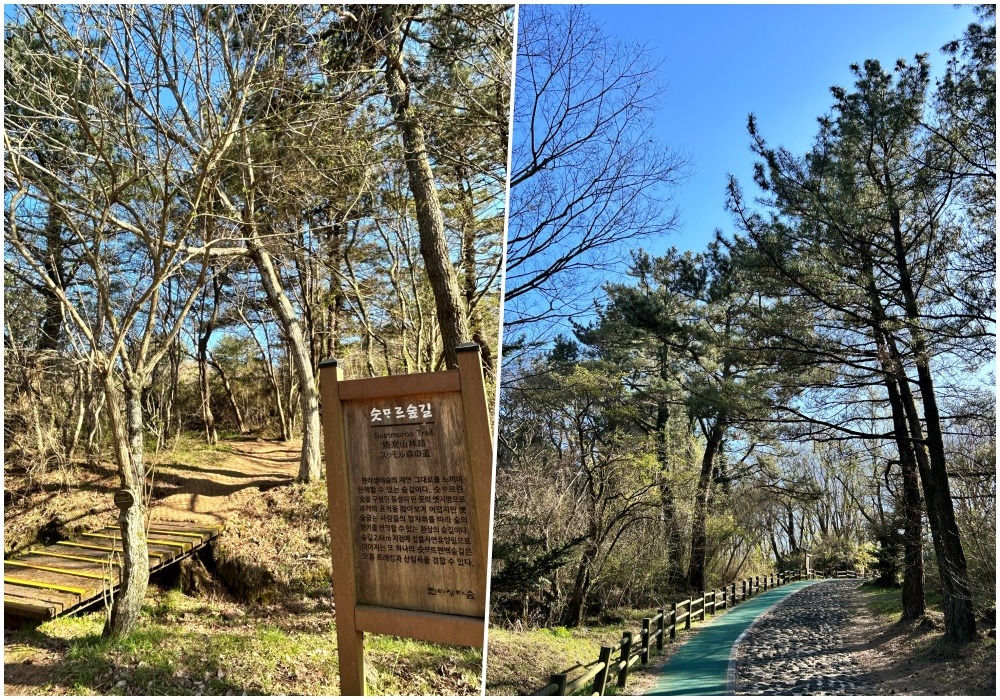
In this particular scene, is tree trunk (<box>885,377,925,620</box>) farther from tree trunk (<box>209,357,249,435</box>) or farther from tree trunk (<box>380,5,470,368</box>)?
tree trunk (<box>209,357,249,435</box>)

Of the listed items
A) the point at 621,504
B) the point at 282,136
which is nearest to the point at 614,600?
the point at 621,504

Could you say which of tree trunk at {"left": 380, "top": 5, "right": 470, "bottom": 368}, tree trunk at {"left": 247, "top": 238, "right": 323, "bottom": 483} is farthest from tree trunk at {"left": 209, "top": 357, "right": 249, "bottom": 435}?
tree trunk at {"left": 380, "top": 5, "right": 470, "bottom": 368}

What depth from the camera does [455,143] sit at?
6469 millimetres

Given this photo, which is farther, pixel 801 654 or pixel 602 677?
pixel 801 654

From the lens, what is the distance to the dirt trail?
7754mm

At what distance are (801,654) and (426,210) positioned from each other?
4.37 metres

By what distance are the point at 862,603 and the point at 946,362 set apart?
0.97 metres

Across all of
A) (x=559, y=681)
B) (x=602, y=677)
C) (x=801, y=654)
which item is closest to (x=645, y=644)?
(x=602, y=677)

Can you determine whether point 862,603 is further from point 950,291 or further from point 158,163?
point 158,163

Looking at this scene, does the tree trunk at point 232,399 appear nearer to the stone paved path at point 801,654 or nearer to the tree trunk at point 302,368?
the tree trunk at point 302,368

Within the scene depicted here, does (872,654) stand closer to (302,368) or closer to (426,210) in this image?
(426,210)

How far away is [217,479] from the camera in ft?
29.4

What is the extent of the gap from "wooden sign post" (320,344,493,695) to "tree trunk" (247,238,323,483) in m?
5.23

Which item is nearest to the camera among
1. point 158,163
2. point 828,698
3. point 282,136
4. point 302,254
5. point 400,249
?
point 828,698
